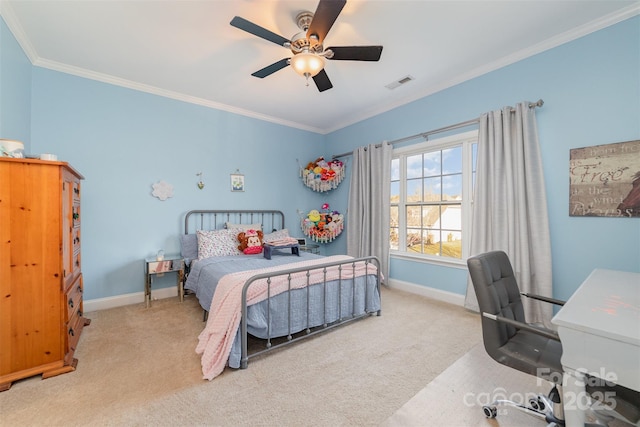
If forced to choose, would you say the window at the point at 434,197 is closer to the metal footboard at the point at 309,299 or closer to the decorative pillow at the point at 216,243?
the metal footboard at the point at 309,299

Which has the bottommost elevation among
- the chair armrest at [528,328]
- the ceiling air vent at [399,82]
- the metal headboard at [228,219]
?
the chair armrest at [528,328]

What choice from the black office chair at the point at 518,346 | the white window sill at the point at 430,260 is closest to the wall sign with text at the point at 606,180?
the white window sill at the point at 430,260

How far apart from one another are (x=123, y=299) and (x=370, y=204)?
11.9ft

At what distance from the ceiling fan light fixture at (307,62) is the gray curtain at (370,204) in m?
2.16

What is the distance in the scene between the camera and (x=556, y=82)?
2594 millimetres

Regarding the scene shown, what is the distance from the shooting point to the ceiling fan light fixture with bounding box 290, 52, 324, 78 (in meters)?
2.12

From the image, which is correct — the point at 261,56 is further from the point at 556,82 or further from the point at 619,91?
the point at 619,91

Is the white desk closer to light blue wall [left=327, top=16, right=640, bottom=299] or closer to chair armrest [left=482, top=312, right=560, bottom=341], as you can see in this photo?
chair armrest [left=482, top=312, right=560, bottom=341]

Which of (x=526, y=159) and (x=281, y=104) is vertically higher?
(x=281, y=104)

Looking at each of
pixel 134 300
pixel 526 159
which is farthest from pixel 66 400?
pixel 526 159

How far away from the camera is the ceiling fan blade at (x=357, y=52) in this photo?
2.13 meters

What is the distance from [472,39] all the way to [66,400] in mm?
4284

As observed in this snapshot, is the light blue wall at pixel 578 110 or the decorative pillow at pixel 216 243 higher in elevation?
the light blue wall at pixel 578 110

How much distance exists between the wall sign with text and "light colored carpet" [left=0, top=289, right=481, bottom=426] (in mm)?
1528
